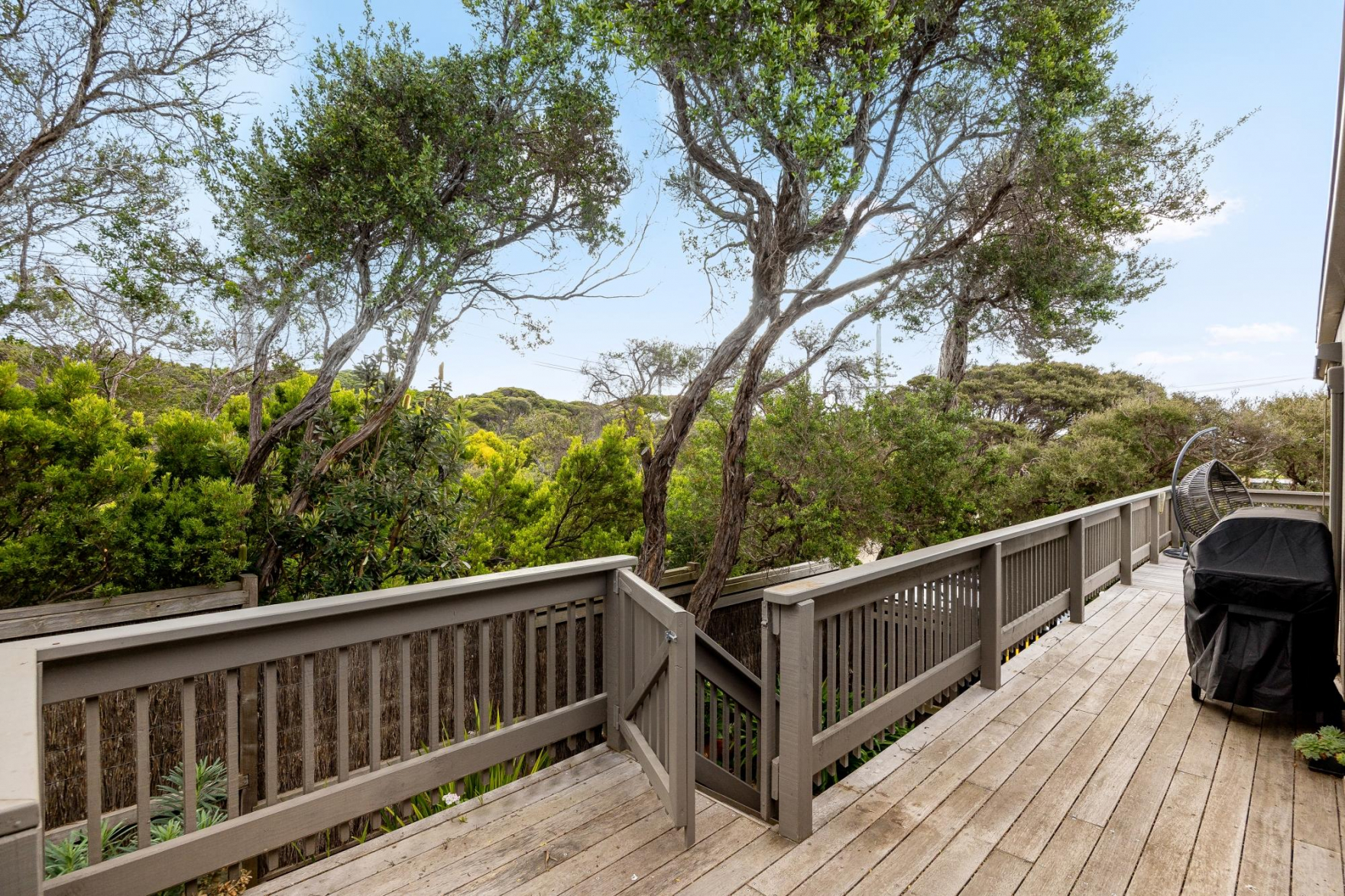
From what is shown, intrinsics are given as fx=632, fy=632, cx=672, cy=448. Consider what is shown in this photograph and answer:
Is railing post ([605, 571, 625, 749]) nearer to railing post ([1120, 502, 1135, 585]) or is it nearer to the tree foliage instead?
the tree foliage

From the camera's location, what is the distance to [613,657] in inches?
122

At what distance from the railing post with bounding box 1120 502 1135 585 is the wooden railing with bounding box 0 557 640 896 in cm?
616

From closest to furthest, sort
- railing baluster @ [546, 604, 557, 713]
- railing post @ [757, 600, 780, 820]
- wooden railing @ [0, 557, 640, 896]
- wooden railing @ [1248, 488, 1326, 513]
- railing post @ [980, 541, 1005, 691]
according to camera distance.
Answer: wooden railing @ [0, 557, 640, 896], railing post @ [757, 600, 780, 820], railing baluster @ [546, 604, 557, 713], railing post @ [980, 541, 1005, 691], wooden railing @ [1248, 488, 1326, 513]

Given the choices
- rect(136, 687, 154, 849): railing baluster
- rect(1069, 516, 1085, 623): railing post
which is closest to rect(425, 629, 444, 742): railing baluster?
rect(136, 687, 154, 849): railing baluster

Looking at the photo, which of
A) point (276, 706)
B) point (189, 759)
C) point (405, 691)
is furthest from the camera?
point (405, 691)

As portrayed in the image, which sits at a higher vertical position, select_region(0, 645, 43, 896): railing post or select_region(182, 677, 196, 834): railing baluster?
select_region(0, 645, 43, 896): railing post

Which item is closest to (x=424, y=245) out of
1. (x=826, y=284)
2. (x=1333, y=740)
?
(x=826, y=284)

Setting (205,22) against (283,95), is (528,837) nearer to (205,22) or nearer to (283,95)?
(283,95)

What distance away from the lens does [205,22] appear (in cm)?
527

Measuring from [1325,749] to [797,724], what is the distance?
2491 millimetres

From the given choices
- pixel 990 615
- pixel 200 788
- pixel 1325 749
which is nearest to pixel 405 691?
pixel 200 788

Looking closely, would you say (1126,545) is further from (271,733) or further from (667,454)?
(271,733)

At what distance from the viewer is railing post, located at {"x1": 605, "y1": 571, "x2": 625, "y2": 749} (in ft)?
10.2

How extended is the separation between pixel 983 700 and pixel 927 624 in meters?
0.72
